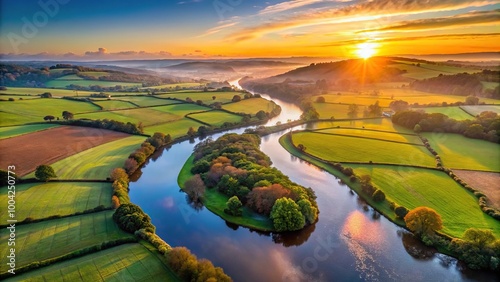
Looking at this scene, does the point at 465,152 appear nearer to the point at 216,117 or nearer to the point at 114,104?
the point at 216,117

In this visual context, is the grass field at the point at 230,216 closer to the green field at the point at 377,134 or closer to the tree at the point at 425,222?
the tree at the point at 425,222

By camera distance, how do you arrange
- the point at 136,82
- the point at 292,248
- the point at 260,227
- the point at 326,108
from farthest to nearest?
the point at 136,82 → the point at 326,108 → the point at 260,227 → the point at 292,248

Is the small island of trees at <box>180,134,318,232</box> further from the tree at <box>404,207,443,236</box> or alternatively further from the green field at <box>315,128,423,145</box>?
the green field at <box>315,128,423,145</box>

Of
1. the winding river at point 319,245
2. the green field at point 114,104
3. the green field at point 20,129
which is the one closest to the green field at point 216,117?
the green field at point 114,104

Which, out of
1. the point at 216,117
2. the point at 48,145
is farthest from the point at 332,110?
the point at 48,145

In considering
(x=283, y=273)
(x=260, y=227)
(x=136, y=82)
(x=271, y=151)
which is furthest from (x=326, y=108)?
(x=136, y=82)

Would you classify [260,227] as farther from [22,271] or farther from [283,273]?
[22,271]
